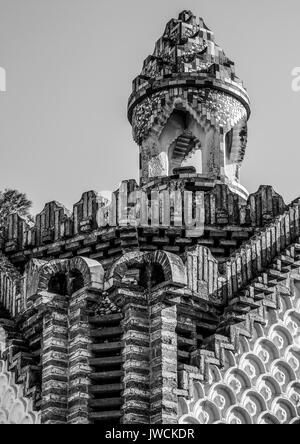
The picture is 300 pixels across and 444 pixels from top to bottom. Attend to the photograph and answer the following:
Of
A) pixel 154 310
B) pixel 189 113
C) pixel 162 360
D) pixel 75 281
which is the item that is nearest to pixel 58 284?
pixel 75 281

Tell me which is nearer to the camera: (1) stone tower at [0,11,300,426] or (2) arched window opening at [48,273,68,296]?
(1) stone tower at [0,11,300,426]

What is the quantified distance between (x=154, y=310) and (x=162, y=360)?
93 centimetres

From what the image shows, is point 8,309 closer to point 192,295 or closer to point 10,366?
point 10,366

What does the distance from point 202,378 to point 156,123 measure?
8247mm

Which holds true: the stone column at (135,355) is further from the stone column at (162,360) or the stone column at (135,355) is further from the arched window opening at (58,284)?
the arched window opening at (58,284)

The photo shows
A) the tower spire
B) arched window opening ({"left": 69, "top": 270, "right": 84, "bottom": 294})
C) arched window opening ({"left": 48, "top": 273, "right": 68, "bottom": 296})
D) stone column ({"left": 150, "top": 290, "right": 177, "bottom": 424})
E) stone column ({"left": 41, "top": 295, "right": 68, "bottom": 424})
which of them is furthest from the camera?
the tower spire

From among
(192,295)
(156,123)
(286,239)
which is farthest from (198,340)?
(156,123)

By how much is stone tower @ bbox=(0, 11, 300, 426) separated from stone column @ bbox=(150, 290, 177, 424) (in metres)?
0.02

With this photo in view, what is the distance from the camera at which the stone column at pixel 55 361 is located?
29.3m

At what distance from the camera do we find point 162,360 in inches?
1136

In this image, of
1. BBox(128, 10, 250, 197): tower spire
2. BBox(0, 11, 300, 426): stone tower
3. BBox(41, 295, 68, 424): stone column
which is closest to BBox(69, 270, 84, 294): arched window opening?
BBox(0, 11, 300, 426): stone tower

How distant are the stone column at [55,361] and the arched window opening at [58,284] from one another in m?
0.28

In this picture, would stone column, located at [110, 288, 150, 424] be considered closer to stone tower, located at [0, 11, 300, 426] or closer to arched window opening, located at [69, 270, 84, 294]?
stone tower, located at [0, 11, 300, 426]

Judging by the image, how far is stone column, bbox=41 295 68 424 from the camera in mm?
29297
